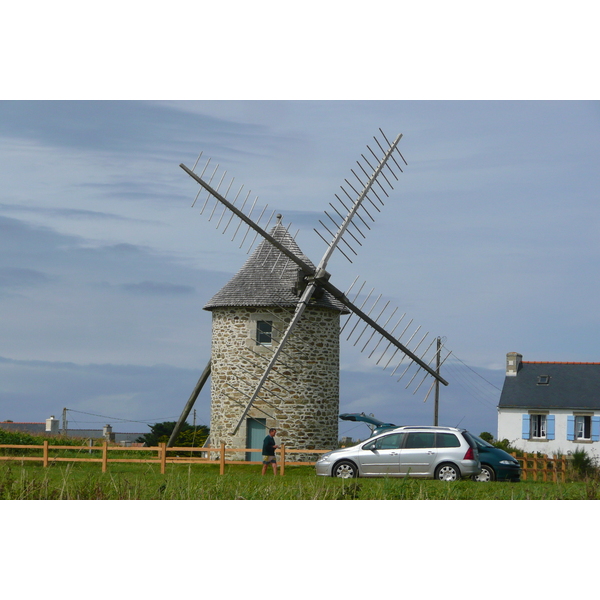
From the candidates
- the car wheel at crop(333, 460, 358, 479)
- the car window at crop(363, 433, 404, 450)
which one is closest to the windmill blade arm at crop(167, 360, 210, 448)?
the car wheel at crop(333, 460, 358, 479)

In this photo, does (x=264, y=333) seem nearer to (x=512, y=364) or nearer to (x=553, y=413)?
(x=553, y=413)

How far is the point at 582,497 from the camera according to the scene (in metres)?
13.3

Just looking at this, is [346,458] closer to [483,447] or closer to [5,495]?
[483,447]

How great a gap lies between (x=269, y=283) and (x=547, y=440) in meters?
18.0

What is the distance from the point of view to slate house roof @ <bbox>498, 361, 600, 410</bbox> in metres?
35.6

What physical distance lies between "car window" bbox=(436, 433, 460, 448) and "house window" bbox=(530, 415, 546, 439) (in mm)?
20172

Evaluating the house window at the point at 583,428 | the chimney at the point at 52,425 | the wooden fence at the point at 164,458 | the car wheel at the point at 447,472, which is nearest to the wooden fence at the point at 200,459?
the wooden fence at the point at 164,458

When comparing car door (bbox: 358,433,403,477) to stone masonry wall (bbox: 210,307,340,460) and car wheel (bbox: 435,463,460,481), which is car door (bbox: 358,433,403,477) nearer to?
car wheel (bbox: 435,463,460,481)

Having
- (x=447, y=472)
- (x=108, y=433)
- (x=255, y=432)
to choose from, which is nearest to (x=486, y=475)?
(x=447, y=472)

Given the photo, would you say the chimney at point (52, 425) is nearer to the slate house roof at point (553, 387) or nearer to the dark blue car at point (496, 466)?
the slate house roof at point (553, 387)

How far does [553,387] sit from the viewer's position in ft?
120

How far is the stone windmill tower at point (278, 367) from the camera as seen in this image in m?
23.1
